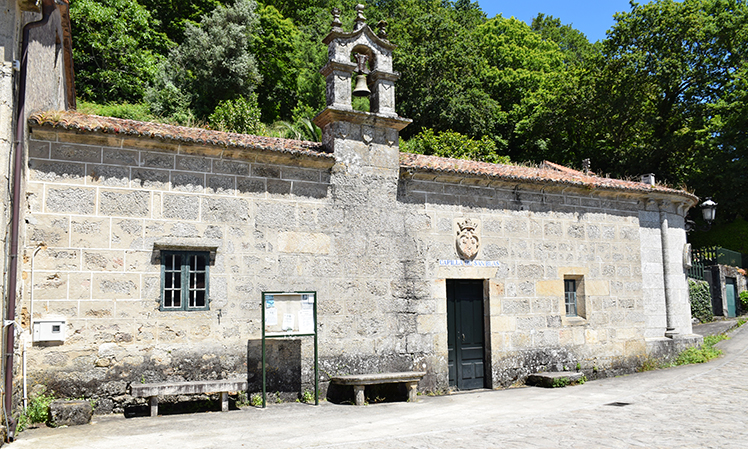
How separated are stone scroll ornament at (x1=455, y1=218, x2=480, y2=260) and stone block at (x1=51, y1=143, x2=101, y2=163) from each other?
6.30 m

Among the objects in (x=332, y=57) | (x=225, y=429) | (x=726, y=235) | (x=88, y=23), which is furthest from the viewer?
(x=726, y=235)

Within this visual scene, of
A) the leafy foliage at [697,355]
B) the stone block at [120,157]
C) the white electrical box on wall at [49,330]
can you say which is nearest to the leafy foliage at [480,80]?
the leafy foliage at [697,355]

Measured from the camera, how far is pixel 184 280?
8.59m

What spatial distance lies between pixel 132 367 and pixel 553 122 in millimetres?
26952

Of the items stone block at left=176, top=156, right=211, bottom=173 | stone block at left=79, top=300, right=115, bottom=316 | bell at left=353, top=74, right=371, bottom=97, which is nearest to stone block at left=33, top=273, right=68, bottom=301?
stone block at left=79, top=300, right=115, bottom=316

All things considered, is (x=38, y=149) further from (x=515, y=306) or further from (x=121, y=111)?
(x=121, y=111)

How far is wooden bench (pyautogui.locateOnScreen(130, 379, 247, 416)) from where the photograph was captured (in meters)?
7.80

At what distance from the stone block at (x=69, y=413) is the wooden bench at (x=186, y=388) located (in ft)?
2.01

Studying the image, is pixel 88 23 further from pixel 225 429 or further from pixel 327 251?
pixel 225 429

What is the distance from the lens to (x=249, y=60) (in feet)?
82.5

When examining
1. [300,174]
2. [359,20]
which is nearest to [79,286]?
[300,174]

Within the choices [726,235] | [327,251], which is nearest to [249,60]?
[327,251]

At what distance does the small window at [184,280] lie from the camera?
8.51m

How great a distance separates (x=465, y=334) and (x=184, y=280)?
5.36 metres
